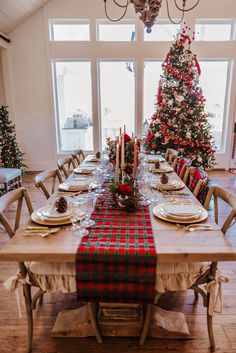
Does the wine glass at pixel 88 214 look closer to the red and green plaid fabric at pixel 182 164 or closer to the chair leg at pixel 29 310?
the chair leg at pixel 29 310

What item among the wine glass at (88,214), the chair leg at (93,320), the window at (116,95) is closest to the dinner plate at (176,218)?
the wine glass at (88,214)

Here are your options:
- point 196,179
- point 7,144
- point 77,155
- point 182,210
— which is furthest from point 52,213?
point 7,144

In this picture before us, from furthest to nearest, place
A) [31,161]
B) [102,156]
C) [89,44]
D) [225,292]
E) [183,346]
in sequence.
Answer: [31,161] → [89,44] → [102,156] → [225,292] → [183,346]

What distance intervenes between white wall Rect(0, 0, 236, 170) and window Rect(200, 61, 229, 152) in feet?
0.66

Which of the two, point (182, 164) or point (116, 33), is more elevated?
point (116, 33)

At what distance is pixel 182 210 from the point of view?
1548 millimetres

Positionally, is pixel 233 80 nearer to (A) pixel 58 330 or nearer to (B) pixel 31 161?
(B) pixel 31 161

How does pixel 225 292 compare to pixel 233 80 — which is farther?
pixel 233 80

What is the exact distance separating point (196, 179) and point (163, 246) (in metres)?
1.12

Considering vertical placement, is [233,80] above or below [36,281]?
above

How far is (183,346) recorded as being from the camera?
157 centimetres

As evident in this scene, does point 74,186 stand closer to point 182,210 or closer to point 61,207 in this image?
point 61,207

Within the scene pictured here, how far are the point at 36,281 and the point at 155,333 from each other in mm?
824

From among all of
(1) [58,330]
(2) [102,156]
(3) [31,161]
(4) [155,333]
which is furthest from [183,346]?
(3) [31,161]
